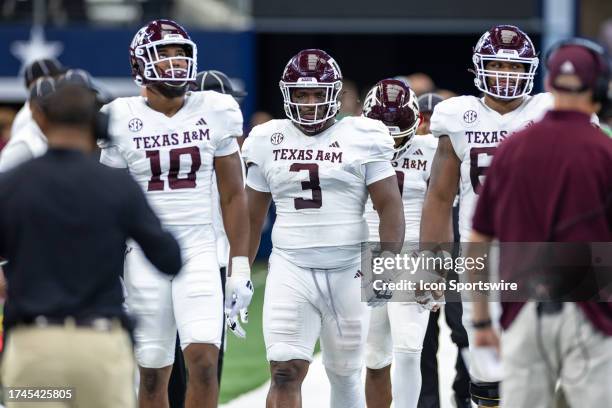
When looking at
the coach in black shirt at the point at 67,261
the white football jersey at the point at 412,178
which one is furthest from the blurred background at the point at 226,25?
the coach in black shirt at the point at 67,261

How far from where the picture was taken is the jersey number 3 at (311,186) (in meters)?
6.15

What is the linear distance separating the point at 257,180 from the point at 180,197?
0.45m

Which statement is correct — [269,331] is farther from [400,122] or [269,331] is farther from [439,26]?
[439,26]

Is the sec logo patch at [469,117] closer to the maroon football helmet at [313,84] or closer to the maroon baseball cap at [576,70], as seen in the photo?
the maroon football helmet at [313,84]

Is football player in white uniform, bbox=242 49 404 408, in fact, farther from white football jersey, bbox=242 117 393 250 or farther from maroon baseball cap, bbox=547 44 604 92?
maroon baseball cap, bbox=547 44 604 92

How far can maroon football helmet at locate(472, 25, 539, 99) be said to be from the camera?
21.0 feet

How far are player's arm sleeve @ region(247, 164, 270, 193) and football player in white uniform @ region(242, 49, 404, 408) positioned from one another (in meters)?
0.04

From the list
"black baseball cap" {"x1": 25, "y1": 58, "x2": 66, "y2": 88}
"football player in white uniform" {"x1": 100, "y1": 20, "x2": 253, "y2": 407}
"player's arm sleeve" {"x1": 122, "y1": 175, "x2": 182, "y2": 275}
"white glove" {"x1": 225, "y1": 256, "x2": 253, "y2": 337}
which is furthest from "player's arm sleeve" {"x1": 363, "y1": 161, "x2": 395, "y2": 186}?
"black baseball cap" {"x1": 25, "y1": 58, "x2": 66, "y2": 88}

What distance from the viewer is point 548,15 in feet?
53.7

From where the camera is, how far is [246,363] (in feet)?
32.2

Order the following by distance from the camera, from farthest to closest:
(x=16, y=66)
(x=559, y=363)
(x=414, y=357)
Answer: (x=16, y=66), (x=414, y=357), (x=559, y=363)

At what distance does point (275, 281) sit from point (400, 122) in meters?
1.42

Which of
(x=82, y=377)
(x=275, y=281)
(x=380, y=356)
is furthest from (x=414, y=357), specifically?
(x=82, y=377)

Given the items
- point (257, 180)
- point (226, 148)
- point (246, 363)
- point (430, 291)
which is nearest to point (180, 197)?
point (226, 148)
